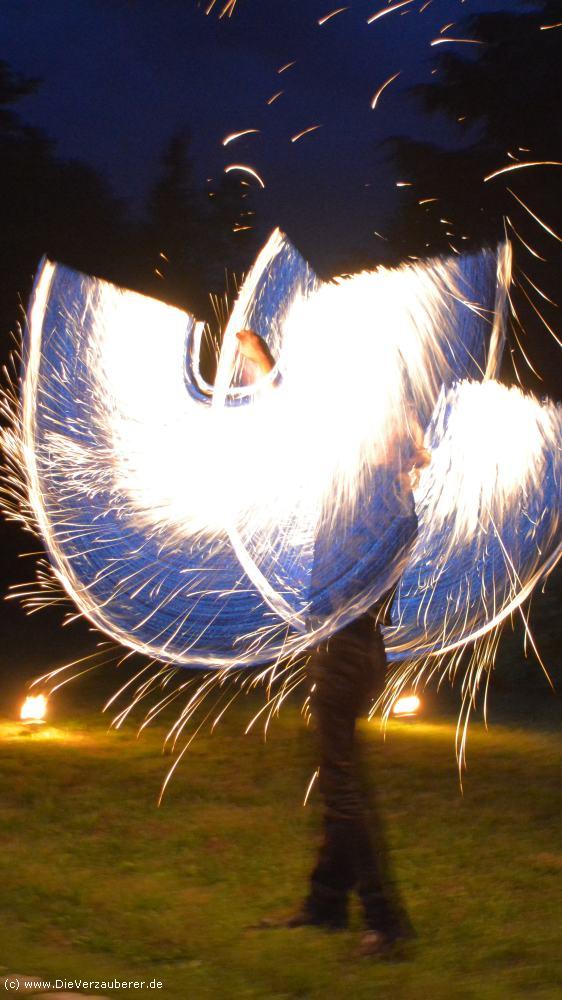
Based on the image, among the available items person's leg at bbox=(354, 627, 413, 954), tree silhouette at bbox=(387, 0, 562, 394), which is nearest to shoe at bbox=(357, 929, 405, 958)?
person's leg at bbox=(354, 627, 413, 954)

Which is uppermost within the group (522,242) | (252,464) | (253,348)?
(522,242)

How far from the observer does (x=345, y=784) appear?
405 centimetres

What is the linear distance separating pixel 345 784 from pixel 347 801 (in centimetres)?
6

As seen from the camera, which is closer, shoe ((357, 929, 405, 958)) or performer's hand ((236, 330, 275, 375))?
shoe ((357, 929, 405, 958))

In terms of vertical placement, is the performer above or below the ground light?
below

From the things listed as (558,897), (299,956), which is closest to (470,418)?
(558,897)

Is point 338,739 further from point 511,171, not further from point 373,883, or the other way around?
point 511,171

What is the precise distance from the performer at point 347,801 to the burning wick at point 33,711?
201 inches

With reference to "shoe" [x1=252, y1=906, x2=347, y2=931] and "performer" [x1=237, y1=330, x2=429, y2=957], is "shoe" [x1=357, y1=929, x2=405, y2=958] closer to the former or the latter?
"performer" [x1=237, y1=330, x2=429, y2=957]

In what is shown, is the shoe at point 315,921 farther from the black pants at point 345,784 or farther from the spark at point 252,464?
the spark at point 252,464

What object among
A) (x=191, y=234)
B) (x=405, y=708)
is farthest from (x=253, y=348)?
(x=191, y=234)

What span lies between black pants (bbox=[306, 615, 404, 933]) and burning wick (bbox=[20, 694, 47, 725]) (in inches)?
205

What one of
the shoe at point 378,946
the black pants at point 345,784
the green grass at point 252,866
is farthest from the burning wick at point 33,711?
the shoe at point 378,946

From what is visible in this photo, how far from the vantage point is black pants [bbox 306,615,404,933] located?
13.1 ft
